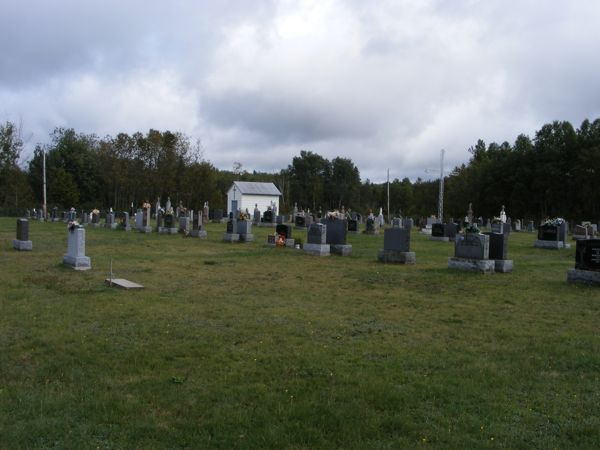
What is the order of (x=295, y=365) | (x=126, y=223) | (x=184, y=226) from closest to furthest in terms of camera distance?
→ (x=295, y=365)
(x=184, y=226)
(x=126, y=223)

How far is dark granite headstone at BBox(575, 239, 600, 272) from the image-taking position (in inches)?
481

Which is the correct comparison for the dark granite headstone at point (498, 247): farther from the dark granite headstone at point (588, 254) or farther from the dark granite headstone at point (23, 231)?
the dark granite headstone at point (23, 231)

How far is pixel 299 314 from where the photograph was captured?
342 inches

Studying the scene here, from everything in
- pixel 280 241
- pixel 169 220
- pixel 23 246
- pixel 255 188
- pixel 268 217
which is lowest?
pixel 23 246

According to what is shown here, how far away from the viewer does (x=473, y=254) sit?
14797mm

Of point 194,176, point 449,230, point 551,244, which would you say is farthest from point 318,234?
point 194,176

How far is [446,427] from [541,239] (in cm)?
2269

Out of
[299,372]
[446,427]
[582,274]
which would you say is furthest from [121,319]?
[582,274]

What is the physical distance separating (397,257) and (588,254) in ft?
18.5

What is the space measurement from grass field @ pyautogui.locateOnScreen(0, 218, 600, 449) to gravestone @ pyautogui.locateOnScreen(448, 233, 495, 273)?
246cm

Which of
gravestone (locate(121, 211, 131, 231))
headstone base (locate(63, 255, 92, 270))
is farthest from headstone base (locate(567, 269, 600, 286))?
gravestone (locate(121, 211, 131, 231))

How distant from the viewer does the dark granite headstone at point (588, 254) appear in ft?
40.1

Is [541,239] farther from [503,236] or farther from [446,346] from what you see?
[446,346]

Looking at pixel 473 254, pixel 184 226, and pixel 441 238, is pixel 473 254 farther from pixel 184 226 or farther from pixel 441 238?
pixel 184 226
